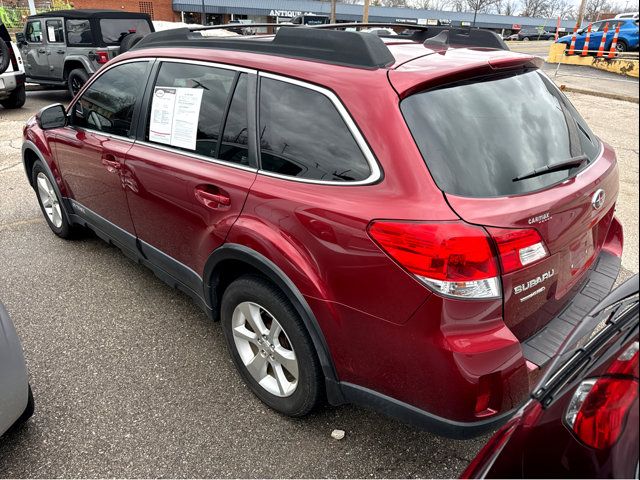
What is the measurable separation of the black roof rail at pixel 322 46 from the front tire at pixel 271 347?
1068 millimetres

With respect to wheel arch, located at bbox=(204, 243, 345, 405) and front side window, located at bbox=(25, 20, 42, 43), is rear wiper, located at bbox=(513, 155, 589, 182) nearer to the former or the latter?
wheel arch, located at bbox=(204, 243, 345, 405)

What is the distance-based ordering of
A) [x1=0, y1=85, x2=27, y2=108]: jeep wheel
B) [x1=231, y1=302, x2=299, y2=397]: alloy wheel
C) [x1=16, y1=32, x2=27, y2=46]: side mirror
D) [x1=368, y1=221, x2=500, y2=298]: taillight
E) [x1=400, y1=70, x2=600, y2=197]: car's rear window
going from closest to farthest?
[x1=368, y1=221, x2=500, y2=298]: taillight < [x1=400, y1=70, x2=600, y2=197]: car's rear window < [x1=231, y1=302, x2=299, y2=397]: alloy wheel < [x1=0, y1=85, x2=27, y2=108]: jeep wheel < [x1=16, y1=32, x2=27, y2=46]: side mirror

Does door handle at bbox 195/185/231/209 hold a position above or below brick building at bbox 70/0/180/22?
below

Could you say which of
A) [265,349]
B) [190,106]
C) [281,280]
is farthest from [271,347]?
[190,106]

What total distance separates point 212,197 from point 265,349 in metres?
0.81

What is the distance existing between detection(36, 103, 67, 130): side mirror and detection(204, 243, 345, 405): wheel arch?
2.16 meters

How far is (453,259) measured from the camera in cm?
166

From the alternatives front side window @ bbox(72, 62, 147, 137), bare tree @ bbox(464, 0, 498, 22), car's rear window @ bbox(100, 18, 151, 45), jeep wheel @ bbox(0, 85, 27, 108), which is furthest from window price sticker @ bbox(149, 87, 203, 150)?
bare tree @ bbox(464, 0, 498, 22)

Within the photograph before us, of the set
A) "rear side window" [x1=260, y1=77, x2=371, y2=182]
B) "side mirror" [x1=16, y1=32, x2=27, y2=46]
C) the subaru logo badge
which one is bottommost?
the subaru logo badge

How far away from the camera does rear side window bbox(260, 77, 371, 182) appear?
6.42 feet

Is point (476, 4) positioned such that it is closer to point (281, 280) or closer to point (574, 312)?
point (574, 312)

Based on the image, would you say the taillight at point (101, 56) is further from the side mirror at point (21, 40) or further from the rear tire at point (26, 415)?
the rear tire at point (26, 415)

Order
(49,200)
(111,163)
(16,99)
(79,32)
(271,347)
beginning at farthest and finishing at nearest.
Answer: (16,99), (79,32), (49,200), (111,163), (271,347)

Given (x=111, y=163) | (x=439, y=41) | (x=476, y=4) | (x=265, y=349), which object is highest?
(x=476, y=4)
